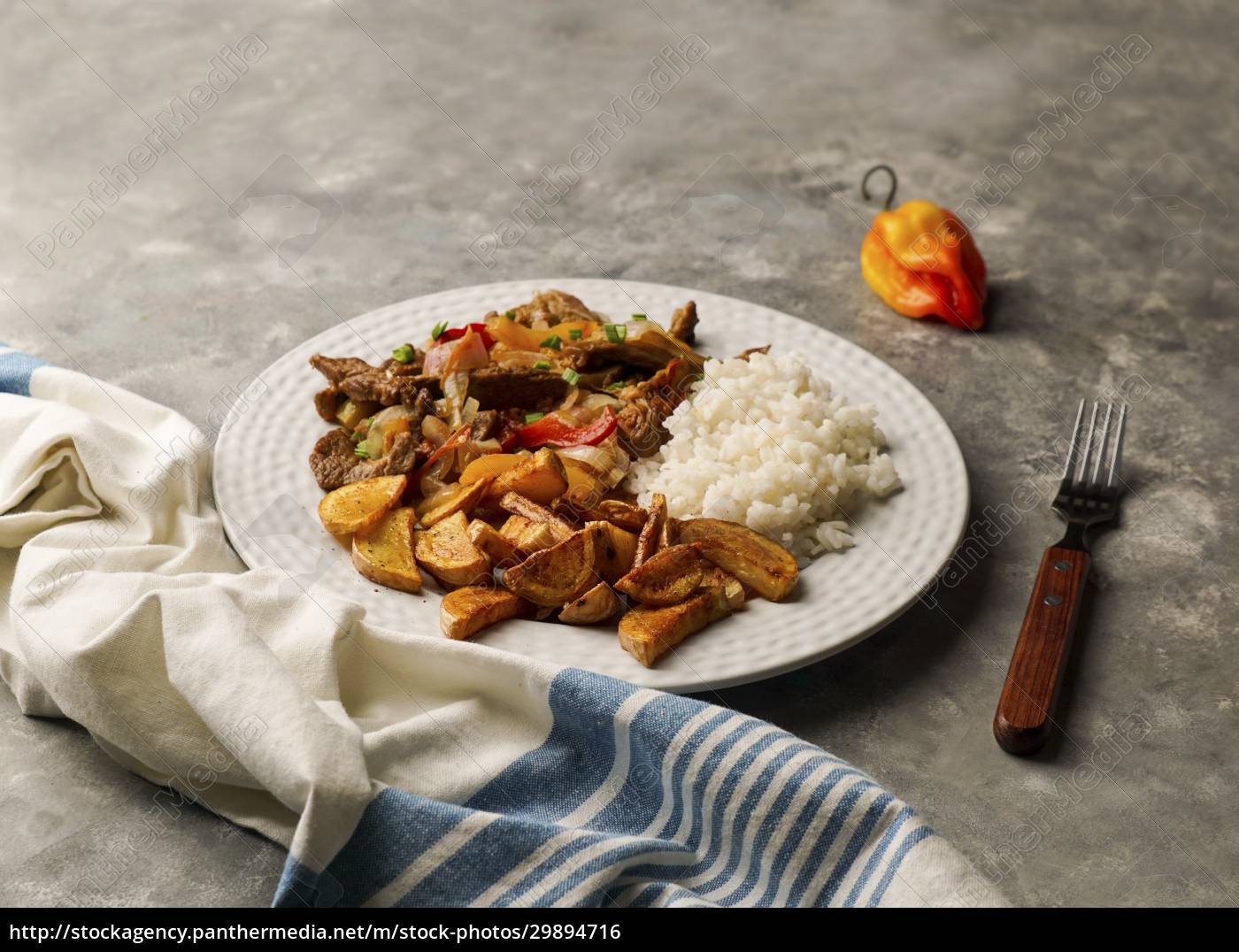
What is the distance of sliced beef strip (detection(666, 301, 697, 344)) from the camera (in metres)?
3.39

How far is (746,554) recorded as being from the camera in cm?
262

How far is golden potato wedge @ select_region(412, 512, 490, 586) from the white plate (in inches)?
2.5

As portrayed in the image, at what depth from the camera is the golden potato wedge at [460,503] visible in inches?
108

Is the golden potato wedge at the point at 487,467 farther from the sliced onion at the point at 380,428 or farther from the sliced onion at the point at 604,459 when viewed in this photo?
the sliced onion at the point at 380,428

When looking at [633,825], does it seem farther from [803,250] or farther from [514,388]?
[803,250]

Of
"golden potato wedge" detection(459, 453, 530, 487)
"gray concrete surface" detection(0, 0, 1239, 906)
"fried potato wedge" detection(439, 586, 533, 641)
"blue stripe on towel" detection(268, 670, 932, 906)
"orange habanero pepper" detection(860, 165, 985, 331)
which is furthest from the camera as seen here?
"orange habanero pepper" detection(860, 165, 985, 331)

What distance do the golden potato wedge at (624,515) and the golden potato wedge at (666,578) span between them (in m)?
0.15

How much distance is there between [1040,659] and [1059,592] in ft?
0.71

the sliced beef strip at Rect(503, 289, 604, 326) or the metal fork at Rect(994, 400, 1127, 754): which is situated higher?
the sliced beef strip at Rect(503, 289, 604, 326)

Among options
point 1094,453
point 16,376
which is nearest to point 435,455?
point 16,376

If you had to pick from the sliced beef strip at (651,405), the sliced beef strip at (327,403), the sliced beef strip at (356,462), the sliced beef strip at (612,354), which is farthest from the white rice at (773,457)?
the sliced beef strip at (327,403)

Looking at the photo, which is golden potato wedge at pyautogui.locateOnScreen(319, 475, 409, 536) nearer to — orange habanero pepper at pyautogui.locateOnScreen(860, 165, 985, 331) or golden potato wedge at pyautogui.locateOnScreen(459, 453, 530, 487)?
golden potato wedge at pyautogui.locateOnScreen(459, 453, 530, 487)

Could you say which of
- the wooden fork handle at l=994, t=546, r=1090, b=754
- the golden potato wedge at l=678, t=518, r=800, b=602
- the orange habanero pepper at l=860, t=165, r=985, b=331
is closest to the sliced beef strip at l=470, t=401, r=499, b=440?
the golden potato wedge at l=678, t=518, r=800, b=602
